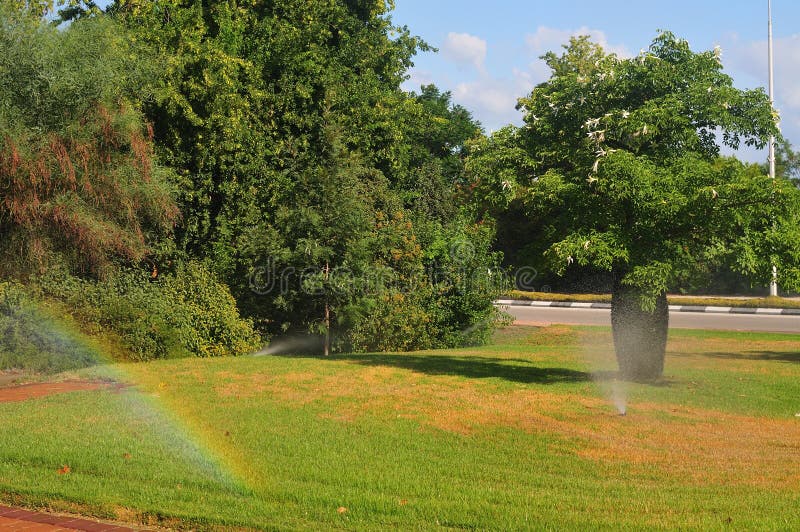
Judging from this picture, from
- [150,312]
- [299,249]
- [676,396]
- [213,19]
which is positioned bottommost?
[676,396]

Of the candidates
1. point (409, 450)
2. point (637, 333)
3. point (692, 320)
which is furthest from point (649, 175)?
point (692, 320)

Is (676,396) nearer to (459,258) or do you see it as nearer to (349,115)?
(459,258)

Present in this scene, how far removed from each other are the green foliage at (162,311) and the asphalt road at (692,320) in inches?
388

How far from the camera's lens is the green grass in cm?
3634

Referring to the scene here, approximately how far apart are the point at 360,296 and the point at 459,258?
3.80m

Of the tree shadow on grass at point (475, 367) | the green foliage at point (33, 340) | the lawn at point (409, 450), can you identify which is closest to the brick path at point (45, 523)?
the lawn at point (409, 450)

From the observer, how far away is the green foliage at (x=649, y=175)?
40.2 ft

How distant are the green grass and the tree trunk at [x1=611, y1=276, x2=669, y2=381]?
57.8 ft

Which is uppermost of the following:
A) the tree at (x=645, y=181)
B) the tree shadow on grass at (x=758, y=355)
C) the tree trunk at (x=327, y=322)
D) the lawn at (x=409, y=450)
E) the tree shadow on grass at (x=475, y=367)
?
the tree at (x=645, y=181)

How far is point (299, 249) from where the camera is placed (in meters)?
19.5

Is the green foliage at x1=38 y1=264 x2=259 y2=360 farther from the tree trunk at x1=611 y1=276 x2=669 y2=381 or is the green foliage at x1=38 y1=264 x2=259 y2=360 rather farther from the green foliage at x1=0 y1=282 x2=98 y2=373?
the tree trunk at x1=611 y1=276 x2=669 y2=381

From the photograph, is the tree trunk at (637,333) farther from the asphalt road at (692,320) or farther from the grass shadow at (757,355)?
the asphalt road at (692,320)

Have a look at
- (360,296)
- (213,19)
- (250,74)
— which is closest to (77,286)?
(360,296)

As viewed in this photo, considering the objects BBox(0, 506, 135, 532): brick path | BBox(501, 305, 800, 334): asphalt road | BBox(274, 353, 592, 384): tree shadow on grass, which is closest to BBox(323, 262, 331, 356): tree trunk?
BBox(274, 353, 592, 384): tree shadow on grass
